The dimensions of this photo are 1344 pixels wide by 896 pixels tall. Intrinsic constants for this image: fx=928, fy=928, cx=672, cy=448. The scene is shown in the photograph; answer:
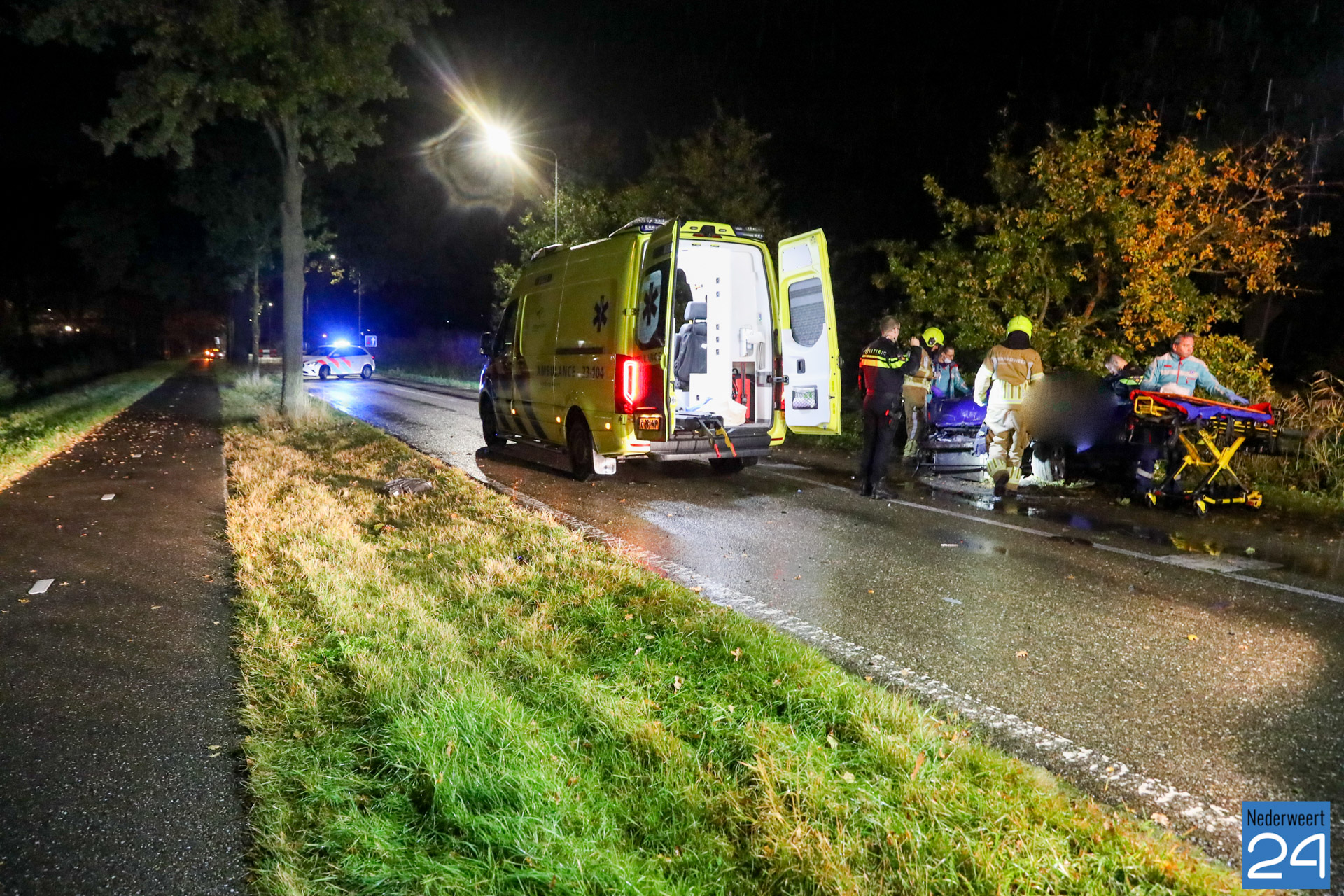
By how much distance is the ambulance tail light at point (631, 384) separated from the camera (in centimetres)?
937

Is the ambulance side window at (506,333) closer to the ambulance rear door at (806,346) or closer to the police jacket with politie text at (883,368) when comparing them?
the ambulance rear door at (806,346)

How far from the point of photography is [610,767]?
3230mm

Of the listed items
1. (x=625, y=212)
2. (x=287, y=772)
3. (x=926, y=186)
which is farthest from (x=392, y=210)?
(x=287, y=772)

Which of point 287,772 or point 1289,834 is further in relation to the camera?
point 287,772

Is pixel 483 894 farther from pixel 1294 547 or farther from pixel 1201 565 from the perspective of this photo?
pixel 1294 547

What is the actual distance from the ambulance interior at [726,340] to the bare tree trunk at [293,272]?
8701mm

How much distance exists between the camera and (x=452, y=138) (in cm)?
3089

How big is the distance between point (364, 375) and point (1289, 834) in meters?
41.0

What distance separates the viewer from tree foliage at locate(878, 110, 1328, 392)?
40.9 ft

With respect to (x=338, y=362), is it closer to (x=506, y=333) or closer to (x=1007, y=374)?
(x=506, y=333)

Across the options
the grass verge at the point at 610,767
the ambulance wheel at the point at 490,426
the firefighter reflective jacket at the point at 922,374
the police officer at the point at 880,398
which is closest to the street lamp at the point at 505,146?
the ambulance wheel at the point at 490,426

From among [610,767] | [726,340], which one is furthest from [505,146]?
[610,767]

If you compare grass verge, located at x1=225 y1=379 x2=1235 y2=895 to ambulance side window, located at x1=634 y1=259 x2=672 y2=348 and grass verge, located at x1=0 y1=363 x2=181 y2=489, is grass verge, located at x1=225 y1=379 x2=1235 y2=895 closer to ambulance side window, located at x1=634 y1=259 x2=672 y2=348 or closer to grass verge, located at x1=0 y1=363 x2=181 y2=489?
ambulance side window, located at x1=634 y1=259 x2=672 y2=348

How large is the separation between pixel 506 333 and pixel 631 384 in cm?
385
